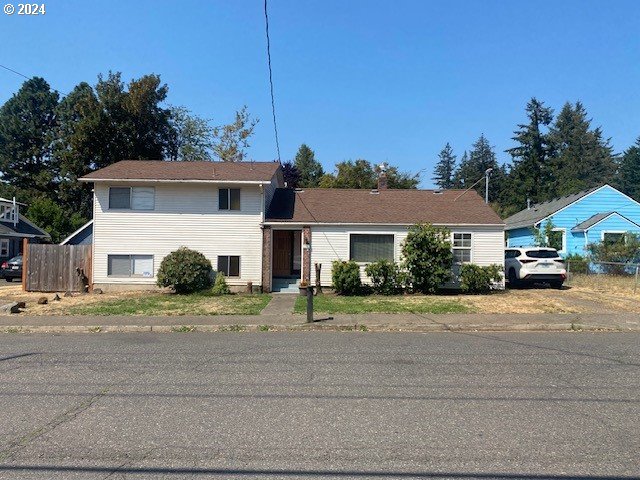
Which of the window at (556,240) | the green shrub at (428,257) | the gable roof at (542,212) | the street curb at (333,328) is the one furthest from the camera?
the gable roof at (542,212)

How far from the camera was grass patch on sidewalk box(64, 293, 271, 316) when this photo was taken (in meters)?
14.0

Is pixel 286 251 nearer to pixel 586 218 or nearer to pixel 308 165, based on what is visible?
pixel 586 218

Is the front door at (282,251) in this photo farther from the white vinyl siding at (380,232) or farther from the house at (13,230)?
the house at (13,230)

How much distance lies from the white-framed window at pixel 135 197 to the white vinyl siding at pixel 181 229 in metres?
0.18

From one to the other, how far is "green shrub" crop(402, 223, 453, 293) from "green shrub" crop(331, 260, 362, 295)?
1.86 meters

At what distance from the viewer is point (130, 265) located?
66.3 feet

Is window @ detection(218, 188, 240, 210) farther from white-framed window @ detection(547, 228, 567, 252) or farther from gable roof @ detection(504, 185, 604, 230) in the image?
white-framed window @ detection(547, 228, 567, 252)

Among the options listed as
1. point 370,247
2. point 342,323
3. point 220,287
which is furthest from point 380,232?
point 342,323

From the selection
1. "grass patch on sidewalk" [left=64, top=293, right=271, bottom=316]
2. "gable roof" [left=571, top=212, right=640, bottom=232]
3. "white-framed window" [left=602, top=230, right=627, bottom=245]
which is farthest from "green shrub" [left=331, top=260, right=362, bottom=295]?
"gable roof" [left=571, top=212, right=640, bottom=232]

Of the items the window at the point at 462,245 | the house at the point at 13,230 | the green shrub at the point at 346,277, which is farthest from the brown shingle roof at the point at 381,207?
the house at the point at 13,230

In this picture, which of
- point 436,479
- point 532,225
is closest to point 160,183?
point 436,479

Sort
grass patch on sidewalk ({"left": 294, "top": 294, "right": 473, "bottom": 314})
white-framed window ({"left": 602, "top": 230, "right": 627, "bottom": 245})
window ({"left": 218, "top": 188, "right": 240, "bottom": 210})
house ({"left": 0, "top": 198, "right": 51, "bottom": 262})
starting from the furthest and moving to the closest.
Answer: house ({"left": 0, "top": 198, "right": 51, "bottom": 262}), white-framed window ({"left": 602, "top": 230, "right": 627, "bottom": 245}), window ({"left": 218, "top": 188, "right": 240, "bottom": 210}), grass patch on sidewalk ({"left": 294, "top": 294, "right": 473, "bottom": 314})

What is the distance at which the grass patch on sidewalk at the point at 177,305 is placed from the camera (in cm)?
1397

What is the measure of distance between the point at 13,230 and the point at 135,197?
23.7 m
